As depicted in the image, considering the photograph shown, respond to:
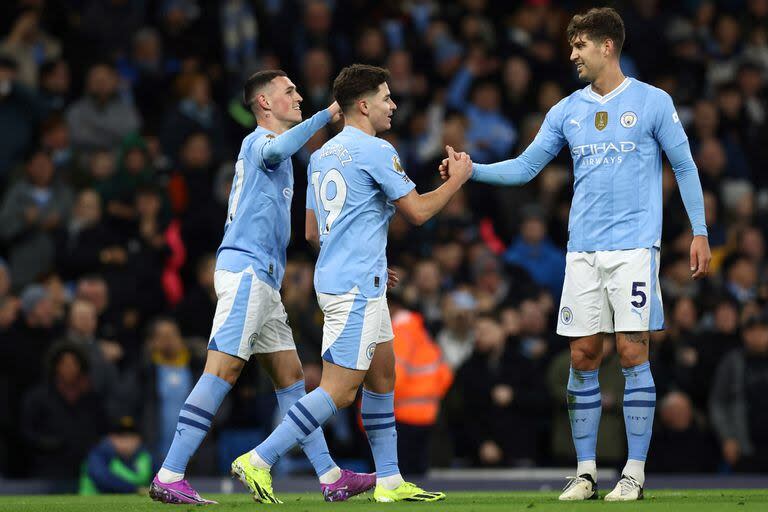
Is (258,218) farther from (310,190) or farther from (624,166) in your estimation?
(624,166)

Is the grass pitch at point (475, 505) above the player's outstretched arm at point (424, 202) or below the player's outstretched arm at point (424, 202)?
below

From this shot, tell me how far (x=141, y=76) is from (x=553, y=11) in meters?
6.09

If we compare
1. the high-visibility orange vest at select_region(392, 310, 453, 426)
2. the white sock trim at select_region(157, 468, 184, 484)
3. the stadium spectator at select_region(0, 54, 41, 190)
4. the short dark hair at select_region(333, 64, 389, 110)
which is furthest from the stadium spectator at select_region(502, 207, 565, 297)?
the white sock trim at select_region(157, 468, 184, 484)

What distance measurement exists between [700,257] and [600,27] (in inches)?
63.4

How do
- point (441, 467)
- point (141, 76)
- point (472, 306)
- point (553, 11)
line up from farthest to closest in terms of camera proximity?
point (553, 11), point (141, 76), point (472, 306), point (441, 467)

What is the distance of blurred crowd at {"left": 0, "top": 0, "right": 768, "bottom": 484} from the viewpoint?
1445 cm

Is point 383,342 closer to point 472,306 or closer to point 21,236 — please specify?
point 472,306

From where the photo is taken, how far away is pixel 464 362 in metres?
14.9

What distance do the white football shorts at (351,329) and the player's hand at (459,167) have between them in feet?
3.20

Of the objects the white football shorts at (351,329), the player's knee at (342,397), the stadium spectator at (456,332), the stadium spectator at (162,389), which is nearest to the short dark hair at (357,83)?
the white football shorts at (351,329)

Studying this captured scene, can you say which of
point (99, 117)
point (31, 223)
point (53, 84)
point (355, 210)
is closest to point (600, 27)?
point (355, 210)

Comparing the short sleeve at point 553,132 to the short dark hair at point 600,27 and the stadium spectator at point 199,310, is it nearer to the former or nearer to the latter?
the short dark hair at point 600,27

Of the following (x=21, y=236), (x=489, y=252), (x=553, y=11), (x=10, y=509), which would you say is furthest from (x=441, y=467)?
(x=553, y=11)

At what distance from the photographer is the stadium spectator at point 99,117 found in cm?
1709
